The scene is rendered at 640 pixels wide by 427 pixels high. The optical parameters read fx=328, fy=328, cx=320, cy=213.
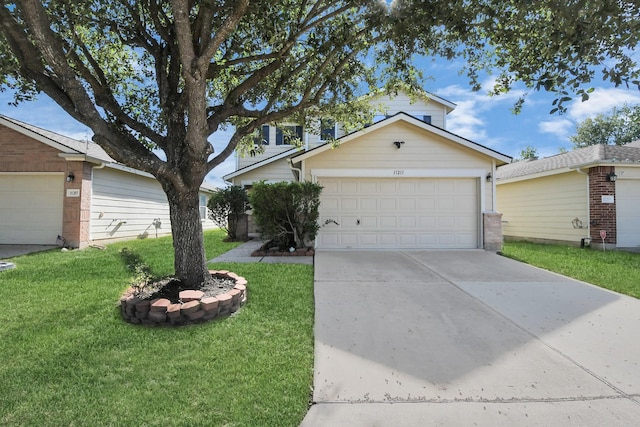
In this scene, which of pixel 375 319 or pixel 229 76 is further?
pixel 229 76

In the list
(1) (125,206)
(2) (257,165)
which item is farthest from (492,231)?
(1) (125,206)

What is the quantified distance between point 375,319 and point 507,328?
62.9 inches

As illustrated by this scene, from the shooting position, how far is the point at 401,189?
9836 millimetres

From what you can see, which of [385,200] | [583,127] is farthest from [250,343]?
[583,127]

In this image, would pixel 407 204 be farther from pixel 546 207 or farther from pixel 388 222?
pixel 546 207

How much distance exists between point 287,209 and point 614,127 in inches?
1324

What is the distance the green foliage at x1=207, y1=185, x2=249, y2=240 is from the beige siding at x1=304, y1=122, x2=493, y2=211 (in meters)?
3.84

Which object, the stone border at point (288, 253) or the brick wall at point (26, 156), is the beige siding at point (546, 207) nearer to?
the stone border at point (288, 253)

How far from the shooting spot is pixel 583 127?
3003cm

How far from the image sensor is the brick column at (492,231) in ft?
31.4

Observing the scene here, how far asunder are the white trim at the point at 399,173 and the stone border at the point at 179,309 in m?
5.93

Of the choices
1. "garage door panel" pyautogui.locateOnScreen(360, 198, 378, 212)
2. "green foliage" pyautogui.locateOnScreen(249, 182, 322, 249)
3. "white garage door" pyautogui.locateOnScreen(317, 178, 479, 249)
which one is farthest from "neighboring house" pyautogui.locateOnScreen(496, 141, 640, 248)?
"green foliage" pyautogui.locateOnScreen(249, 182, 322, 249)

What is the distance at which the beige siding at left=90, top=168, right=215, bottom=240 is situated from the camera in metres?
11.2

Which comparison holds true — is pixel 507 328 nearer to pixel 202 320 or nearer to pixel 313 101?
pixel 202 320
